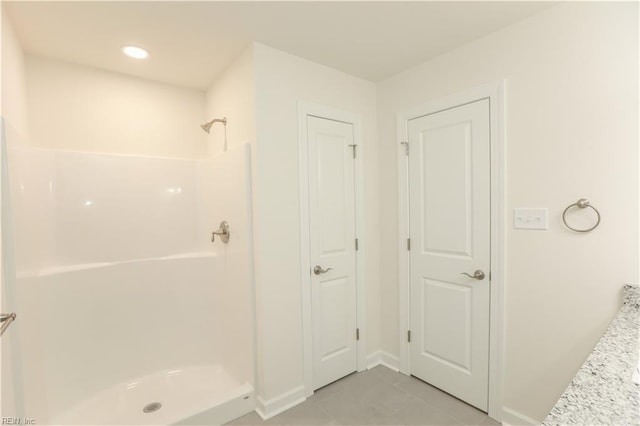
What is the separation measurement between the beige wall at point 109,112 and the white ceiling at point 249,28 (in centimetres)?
14

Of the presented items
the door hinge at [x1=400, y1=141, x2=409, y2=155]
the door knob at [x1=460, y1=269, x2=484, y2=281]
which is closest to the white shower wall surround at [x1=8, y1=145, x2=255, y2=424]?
the door hinge at [x1=400, y1=141, x2=409, y2=155]

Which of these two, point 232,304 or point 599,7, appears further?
point 232,304

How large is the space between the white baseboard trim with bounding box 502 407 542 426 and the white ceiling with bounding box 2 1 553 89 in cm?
231

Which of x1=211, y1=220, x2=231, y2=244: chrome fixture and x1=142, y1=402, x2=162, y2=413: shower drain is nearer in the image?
x1=142, y1=402, x2=162, y2=413: shower drain

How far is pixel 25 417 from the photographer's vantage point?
1.38 m

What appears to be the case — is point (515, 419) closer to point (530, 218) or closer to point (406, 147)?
point (530, 218)

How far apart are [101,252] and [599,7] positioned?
3.41 meters

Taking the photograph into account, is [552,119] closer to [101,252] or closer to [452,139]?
[452,139]

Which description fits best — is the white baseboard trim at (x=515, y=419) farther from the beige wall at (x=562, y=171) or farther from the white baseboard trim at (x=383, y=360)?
the white baseboard trim at (x=383, y=360)

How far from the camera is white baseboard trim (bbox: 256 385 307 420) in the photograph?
191 centimetres

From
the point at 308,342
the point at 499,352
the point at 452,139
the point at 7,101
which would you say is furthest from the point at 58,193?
the point at 499,352

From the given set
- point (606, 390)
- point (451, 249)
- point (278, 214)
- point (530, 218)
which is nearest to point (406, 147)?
point (451, 249)

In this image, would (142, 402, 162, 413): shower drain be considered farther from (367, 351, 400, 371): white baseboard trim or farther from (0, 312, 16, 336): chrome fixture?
(367, 351, 400, 371): white baseboard trim

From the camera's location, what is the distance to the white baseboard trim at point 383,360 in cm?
244
